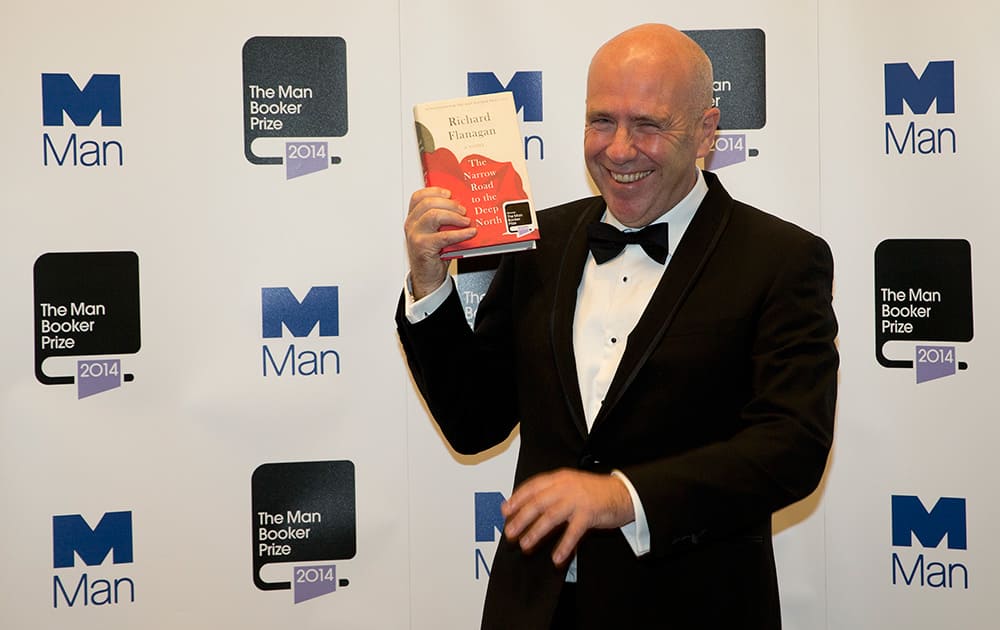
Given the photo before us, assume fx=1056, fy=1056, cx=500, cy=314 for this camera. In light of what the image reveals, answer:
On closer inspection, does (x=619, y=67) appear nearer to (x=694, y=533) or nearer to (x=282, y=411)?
(x=694, y=533)

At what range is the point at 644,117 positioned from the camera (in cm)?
192

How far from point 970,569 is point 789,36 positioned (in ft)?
5.03

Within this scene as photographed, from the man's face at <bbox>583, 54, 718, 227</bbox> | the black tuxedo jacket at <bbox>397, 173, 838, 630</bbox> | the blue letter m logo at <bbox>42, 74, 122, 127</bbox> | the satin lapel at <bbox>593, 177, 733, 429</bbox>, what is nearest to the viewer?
the black tuxedo jacket at <bbox>397, 173, 838, 630</bbox>

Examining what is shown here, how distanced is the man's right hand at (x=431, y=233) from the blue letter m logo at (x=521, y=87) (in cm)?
101

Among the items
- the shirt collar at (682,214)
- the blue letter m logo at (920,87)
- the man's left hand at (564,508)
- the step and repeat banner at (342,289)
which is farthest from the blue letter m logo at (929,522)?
the man's left hand at (564,508)

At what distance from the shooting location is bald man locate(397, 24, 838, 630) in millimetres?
1720

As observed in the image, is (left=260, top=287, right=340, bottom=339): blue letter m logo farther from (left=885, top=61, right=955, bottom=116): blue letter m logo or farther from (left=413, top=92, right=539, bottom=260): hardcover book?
(left=885, top=61, right=955, bottom=116): blue letter m logo

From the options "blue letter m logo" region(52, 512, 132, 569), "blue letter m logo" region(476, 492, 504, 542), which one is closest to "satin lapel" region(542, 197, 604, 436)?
"blue letter m logo" region(476, 492, 504, 542)

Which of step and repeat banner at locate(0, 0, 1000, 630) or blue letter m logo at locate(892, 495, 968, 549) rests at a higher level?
step and repeat banner at locate(0, 0, 1000, 630)

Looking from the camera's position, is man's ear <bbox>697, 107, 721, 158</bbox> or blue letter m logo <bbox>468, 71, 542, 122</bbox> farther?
blue letter m logo <bbox>468, 71, 542, 122</bbox>

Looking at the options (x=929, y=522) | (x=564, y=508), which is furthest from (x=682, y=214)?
(x=929, y=522)

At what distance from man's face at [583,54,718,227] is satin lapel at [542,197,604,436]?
0.11 meters

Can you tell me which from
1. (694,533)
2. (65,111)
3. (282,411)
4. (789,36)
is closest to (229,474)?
(282,411)

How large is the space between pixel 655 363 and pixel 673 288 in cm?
14
